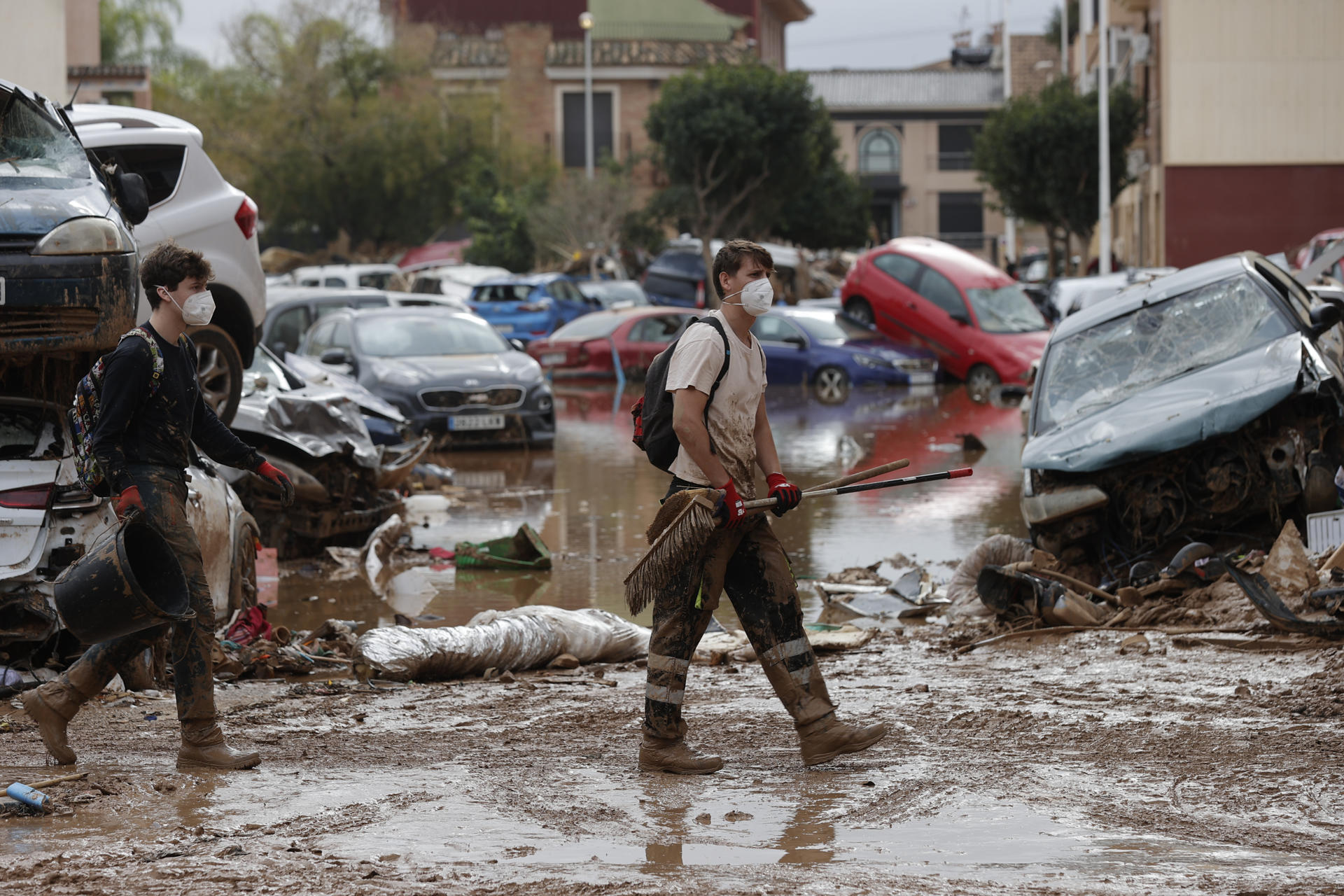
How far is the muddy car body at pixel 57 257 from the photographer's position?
676cm

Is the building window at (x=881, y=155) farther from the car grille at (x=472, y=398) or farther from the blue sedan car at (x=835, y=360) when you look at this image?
the car grille at (x=472, y=398)

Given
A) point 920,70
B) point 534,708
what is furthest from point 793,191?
point 534,708

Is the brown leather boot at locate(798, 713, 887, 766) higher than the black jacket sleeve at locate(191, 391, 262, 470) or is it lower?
lower

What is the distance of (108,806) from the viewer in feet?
15.7

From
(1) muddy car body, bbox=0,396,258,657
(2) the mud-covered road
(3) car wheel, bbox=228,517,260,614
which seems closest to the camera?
(2) the mud-covered road

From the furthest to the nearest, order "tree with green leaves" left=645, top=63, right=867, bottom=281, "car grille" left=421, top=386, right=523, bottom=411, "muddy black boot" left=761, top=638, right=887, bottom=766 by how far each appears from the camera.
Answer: "tree with green leaves" left=645, top=63, right=867, bottom=281 < "car grille" left=421, top=386, right=523, bottom=411 < "muddy black boot" left=761, top=638, right=887, bottom=766

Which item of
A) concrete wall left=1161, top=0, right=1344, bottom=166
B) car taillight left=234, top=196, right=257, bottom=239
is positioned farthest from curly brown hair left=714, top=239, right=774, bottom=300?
concrete wall left=1161, top=0, right=1344, bottom=166

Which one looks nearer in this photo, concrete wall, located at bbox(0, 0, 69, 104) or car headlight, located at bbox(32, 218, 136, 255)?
car headlight, located at bbox(32, 218, 136, 255)

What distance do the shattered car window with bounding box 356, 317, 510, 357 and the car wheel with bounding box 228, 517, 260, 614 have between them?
9316 mm

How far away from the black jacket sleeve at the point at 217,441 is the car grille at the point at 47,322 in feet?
4.72

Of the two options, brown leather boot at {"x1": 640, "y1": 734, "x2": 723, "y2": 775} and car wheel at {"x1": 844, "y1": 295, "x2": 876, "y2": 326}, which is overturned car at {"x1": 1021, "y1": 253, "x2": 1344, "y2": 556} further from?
car wheel at {"x1": 844, "y1": 295, "x2": 876, "y2": 326}

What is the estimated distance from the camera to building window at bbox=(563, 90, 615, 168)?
58.5 meters

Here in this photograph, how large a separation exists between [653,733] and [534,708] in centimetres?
120

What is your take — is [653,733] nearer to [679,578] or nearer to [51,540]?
[679,578]
